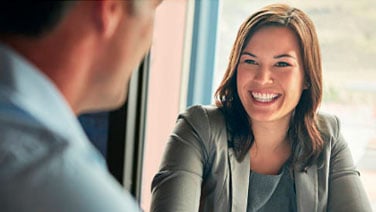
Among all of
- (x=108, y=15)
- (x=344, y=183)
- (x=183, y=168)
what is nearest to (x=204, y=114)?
(x=183, y=168)

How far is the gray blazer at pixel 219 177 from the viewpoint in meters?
1.29

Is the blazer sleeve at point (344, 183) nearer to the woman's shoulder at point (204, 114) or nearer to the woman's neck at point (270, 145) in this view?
the woman's neck at point (270, 145)

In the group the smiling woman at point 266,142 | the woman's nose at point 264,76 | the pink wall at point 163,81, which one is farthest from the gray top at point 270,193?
the pink wall at point 163,81

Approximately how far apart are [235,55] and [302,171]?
1.08 feet

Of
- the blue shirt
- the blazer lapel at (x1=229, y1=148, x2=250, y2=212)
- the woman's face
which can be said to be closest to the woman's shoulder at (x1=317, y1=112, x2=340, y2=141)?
the woman's face

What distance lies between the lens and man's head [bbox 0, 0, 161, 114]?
0.47m

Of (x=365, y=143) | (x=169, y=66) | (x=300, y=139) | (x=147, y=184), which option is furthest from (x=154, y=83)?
Answer: (x=365, y=143)

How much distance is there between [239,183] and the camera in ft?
4.30

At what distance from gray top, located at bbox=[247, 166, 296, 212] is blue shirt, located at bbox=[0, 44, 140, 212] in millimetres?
900

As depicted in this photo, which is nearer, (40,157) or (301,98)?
(40,157)

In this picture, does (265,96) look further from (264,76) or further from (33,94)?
(33,94)

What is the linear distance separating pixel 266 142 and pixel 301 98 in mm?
143

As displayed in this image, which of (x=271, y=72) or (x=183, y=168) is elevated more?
(x=271, y=72)

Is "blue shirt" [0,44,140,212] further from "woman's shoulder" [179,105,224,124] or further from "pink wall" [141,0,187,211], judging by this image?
"pink wall" [141,0,187,211]
